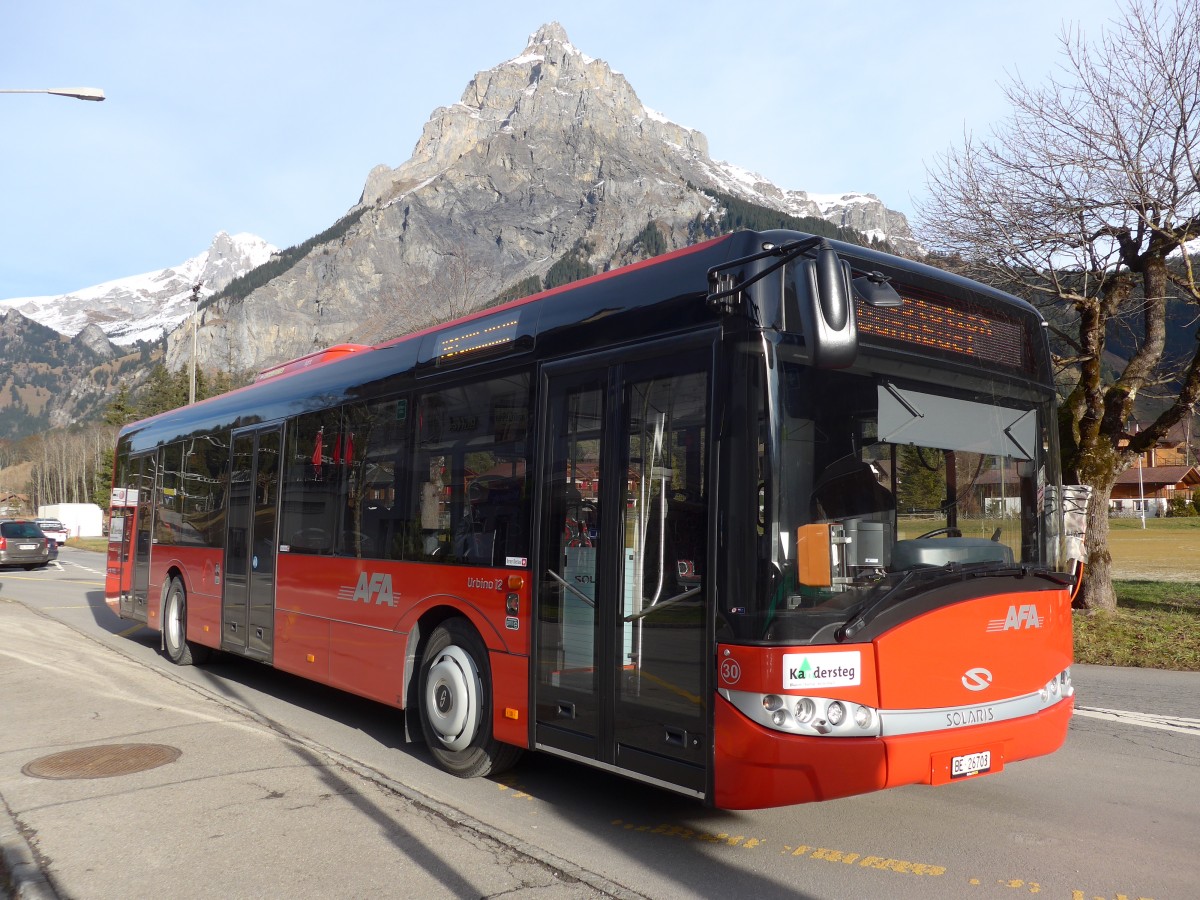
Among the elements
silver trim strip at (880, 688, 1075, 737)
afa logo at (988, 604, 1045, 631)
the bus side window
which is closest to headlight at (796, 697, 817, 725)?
silver trim strip at (880, 688, 1075, 737)

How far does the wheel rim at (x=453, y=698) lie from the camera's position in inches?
262

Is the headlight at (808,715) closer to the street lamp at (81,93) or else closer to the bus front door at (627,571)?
the bus front door at (627,571)

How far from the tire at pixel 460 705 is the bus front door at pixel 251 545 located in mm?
3107

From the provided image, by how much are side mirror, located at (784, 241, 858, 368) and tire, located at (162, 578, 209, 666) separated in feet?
31.5

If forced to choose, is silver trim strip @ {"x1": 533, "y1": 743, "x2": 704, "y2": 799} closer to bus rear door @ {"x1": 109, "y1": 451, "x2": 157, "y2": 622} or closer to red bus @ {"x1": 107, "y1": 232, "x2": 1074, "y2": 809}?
red bus @ {"x1": 107, "y1": 232, "x2": 1074, "y2": 809}

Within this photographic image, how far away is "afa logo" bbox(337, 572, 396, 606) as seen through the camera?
7578 mm

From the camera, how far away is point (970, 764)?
16.4 feet

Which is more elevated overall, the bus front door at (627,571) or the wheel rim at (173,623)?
the bus front door at (627,571)

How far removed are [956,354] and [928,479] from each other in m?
0.71

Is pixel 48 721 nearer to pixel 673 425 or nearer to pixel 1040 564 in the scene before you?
pixel 673 425

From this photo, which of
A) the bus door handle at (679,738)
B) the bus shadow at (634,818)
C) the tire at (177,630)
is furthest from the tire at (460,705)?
the tire at (177,630)

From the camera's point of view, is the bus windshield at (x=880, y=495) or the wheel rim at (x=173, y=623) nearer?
the bus windshield at (x=880, y=495)

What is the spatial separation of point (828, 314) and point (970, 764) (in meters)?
2.35

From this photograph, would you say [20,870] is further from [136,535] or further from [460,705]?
[136,535]
